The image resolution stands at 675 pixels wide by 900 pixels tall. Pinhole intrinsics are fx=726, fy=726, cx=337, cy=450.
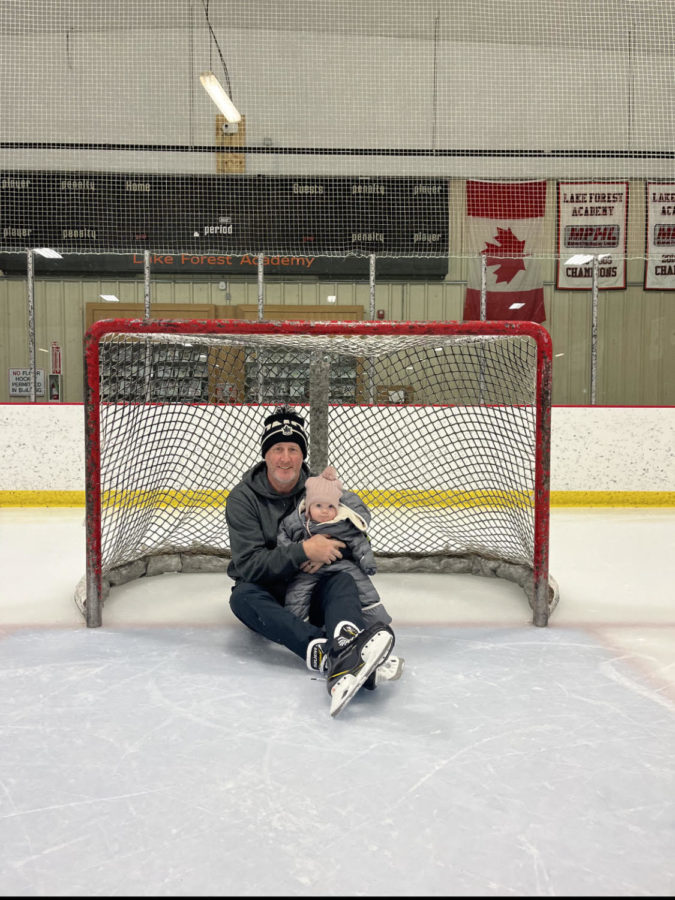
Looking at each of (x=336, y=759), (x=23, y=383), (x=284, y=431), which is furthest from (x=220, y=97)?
(x=336, y=759)

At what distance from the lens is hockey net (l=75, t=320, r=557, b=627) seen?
2.22 meters

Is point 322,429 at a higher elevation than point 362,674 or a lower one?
higher

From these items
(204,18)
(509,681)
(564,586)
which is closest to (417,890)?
(509,681)

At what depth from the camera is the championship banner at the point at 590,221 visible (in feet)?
21.3

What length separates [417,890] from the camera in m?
0.97

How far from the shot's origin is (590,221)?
6.81 metres

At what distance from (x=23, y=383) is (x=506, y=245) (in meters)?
4.52

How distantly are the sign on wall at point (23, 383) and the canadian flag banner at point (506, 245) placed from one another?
371cm

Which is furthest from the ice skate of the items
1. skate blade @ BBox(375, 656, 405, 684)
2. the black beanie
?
the black beanie

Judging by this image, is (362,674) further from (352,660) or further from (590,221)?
(590,221)

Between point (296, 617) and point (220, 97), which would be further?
point (220, 97)

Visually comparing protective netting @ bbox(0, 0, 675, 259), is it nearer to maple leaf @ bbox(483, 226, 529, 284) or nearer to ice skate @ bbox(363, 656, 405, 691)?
maple leaf @ bbox(483, 226, 529, 284)

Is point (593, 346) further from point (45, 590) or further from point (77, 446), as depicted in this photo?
point (45, 590)

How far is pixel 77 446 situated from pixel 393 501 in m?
2.28
